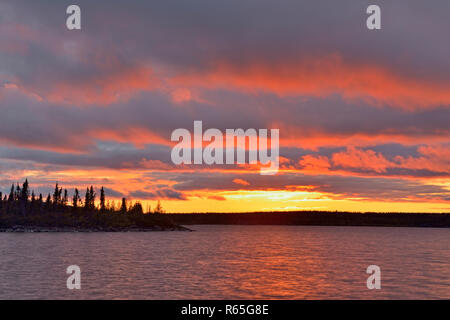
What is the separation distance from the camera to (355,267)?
264 feet

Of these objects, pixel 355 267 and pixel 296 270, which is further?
pixel 355 267

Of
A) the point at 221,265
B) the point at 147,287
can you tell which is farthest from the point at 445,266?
→ the point at 147,287

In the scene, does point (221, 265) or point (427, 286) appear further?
point (221, 265)

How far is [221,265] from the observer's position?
81.7m

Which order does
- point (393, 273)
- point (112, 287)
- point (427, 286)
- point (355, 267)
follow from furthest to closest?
point (355, 267), point (393, 273), point (427, 286), point (112, 287)

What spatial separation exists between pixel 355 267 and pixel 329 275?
50.6 feet

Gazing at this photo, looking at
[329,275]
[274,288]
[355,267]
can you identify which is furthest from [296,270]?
[274,288]
